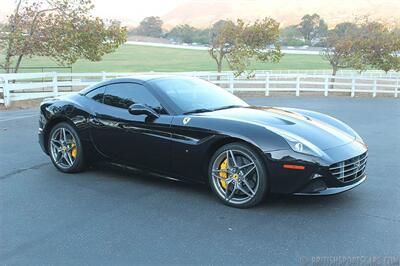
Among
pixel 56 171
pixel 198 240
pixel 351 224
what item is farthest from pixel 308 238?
pixel 56 171

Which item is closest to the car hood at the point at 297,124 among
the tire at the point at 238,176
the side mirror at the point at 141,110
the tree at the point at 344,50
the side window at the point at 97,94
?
the tire at the point at 238,176

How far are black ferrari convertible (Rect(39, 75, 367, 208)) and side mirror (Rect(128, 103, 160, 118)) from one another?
0.01 meters

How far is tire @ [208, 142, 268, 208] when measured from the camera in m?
4.79

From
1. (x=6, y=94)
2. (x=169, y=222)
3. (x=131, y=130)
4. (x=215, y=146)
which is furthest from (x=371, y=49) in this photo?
(x=169, y=222)

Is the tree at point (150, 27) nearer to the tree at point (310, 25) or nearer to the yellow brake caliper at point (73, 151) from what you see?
the tree at point (310, 25)

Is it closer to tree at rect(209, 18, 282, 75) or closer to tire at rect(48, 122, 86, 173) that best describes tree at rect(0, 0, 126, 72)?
tree at rect(209, 18, 282, 75)

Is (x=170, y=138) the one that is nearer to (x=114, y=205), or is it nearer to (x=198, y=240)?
(x=114, y=205)

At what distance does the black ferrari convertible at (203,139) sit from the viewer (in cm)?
473

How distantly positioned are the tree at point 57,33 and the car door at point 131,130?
1414cm

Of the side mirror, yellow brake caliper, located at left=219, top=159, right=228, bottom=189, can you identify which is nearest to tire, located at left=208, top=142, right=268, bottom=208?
yellow brake caliper, located at left=219, top=159, right=228, bottom=189

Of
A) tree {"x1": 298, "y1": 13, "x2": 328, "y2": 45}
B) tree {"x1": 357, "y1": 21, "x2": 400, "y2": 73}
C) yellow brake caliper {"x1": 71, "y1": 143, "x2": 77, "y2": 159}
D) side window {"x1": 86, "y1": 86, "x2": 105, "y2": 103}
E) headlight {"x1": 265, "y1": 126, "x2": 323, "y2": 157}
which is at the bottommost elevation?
yellow brake caliper {"x1": 71, "y1": 143, "x2": 77, "y2": 159}

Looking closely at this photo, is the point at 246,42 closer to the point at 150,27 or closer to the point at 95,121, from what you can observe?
the point at 95,121

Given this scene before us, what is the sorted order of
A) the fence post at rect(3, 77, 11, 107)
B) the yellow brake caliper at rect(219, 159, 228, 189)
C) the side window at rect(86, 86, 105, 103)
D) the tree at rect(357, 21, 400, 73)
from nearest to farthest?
the yellow brake caliper at rect(219, 159, 228, 189), the side window at rect(86, 86, 105, 103), the fence post at rect(3, 77, 11, 107), the tree at rect(357, 21, 400, 73)

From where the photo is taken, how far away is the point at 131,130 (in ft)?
18.7
